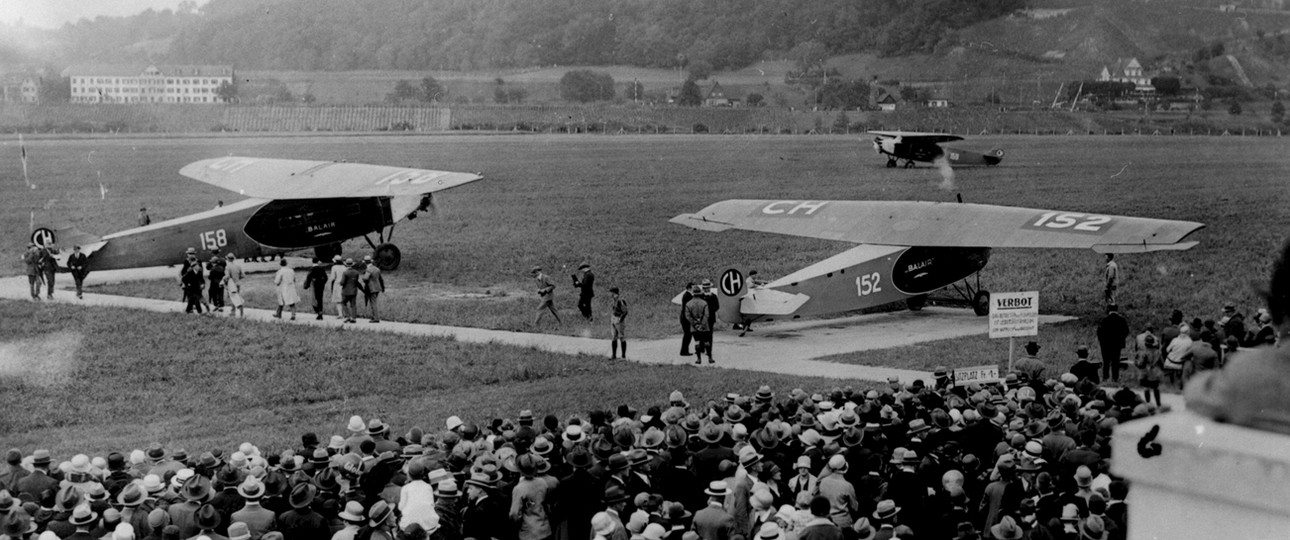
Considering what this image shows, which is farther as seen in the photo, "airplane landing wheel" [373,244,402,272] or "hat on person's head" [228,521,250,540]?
"airplane landing wheel" [373,244,402,272]

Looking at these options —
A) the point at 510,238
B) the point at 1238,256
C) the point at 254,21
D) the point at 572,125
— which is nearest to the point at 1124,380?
the point at 1238,256

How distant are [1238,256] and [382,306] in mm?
23181

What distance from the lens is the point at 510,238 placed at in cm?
3803

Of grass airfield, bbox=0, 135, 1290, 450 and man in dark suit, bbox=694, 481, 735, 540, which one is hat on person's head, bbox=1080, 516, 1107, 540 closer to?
man in dark suit, bbox=694, 481, 735, 540

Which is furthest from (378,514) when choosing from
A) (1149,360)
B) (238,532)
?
(1149,360)

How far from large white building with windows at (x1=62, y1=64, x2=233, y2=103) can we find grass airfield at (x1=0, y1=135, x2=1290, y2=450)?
2.17m

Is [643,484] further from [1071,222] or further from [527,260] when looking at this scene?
[527,260]

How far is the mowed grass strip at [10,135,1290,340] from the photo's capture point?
29062mm

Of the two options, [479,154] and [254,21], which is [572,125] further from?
[254,21]

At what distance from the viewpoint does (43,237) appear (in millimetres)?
27000

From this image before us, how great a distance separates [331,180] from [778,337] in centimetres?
1427

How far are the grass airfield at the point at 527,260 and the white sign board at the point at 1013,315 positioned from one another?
3.22m

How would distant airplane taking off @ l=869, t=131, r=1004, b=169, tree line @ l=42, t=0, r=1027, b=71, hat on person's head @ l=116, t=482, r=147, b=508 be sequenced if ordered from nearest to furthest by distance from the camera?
hat on person's head @ l=116, t=482, r=147, b=508 < tree line @ l=42, t=0, r=1027, b=71 < distant airplane taking off @ l=869, t=131, r=1004, b=169

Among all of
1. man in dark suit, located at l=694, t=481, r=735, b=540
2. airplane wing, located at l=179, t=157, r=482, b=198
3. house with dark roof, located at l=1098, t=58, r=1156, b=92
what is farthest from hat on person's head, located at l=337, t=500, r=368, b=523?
house with dark roof, located at l=1098, t=58, r=1156, b=92
